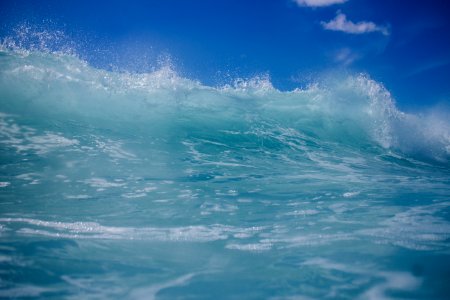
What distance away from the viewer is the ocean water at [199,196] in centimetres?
325

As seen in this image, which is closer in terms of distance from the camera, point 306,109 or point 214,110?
point 214,110

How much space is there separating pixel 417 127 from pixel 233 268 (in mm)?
13443

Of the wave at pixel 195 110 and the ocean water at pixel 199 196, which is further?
the wave at pixel 195 110

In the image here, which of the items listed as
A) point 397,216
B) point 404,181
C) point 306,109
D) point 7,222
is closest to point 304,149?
point 404,181

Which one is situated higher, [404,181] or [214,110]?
[214,110]

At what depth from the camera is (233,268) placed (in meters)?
3.53

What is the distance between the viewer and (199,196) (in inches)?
226

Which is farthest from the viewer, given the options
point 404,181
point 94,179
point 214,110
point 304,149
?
point 214,110

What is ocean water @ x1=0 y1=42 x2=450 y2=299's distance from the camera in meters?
3.25

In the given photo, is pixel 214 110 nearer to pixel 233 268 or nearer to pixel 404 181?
pixel 404 181

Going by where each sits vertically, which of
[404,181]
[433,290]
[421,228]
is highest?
[404,181]

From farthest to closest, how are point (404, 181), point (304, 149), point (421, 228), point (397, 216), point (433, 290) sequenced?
point (304, 149) → point (404, 181) → point (397, 216) → point (421, 228) → point (433, 290)

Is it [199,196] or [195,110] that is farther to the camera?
[195,110]

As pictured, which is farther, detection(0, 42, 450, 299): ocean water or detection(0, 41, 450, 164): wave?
detection(0, 41, 450, 164): wave
